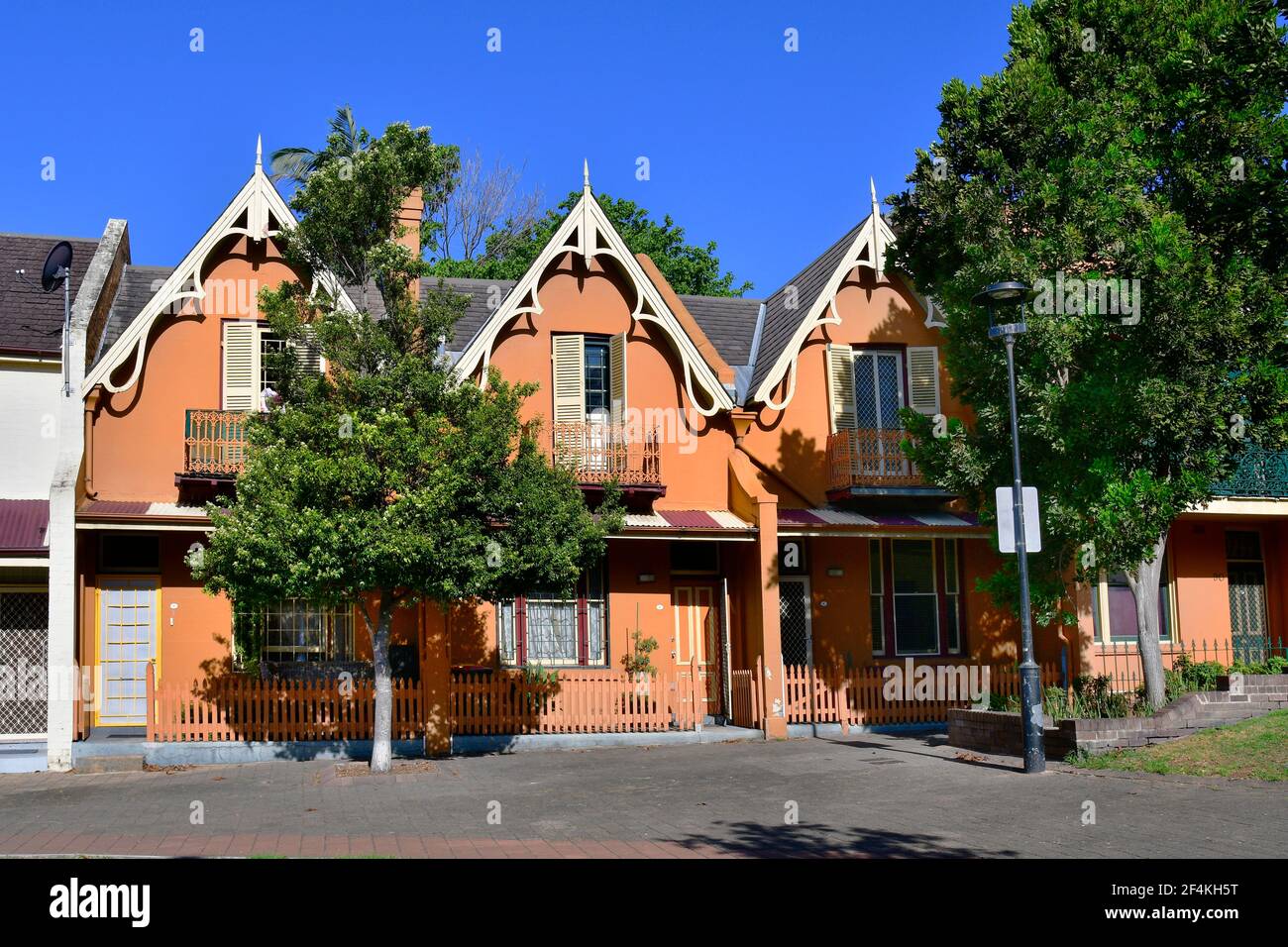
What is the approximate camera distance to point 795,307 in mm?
24984

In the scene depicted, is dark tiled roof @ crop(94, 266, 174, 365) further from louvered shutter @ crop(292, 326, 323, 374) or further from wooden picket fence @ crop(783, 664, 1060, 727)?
wooden picket fence @ crop(783, 664, 1060, 727)

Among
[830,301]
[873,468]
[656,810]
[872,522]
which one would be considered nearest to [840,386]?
[830,301]

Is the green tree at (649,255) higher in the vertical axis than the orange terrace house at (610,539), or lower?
higher

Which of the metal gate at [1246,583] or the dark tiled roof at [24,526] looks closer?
the dark tiled roof at [24,526]

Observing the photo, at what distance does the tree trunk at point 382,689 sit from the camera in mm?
17156

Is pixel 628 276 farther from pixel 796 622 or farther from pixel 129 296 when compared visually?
pixel 129 296

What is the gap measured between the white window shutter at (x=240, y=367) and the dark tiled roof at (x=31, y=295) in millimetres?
2663

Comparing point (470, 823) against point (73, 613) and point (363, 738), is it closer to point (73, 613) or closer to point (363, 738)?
point (363, 738)

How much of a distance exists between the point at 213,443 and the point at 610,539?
22.8 ft

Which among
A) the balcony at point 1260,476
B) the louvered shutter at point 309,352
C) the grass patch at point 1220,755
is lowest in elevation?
the grass patch at point 1220,755

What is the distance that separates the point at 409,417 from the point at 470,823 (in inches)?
270

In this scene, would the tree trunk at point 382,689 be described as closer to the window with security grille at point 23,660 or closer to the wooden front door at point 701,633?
the window with security grille at point 23,660

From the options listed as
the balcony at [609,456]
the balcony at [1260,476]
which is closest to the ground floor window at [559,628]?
the balcony at [609,456]
